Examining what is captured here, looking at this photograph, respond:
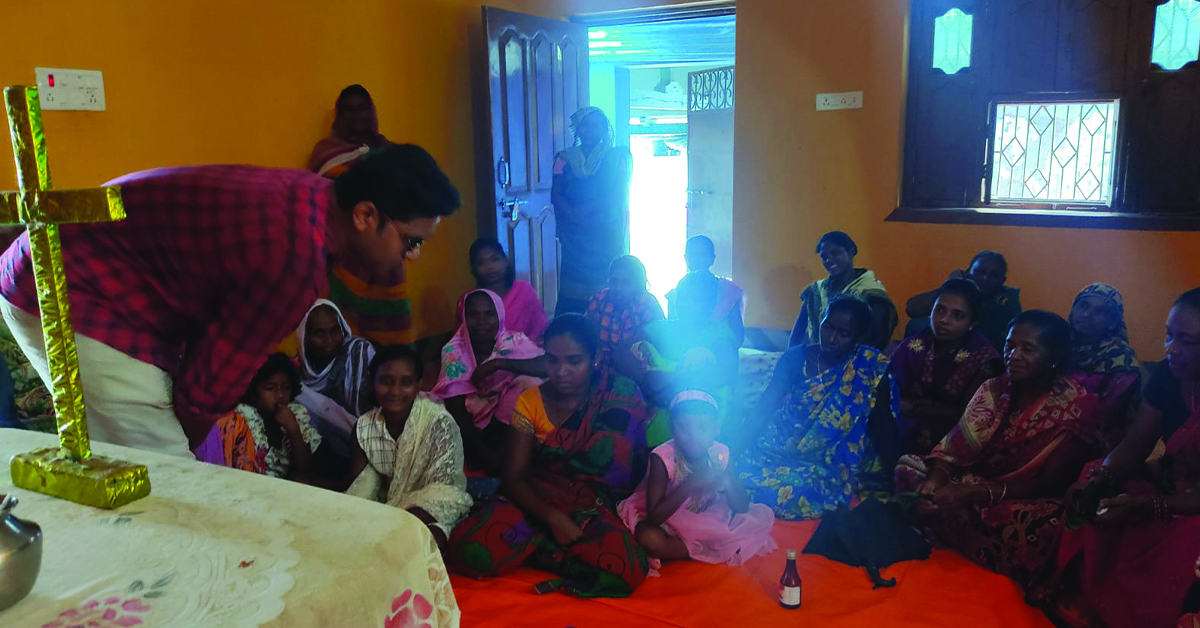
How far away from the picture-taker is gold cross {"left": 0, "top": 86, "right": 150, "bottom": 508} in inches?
38.6

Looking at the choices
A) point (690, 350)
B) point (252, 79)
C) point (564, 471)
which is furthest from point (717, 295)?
point (252, 79)

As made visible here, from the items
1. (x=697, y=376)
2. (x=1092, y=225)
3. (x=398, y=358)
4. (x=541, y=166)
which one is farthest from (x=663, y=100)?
(x=398, y=358)

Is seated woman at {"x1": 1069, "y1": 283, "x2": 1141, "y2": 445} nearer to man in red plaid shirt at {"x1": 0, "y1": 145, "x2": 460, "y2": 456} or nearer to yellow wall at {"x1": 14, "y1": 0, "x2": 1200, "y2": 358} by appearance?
yellow wall at {"x1": 14, "y1": 0, "x2": 1200, "y2": 358}

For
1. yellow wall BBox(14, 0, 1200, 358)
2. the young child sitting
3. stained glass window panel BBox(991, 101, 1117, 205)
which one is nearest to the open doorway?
yellow wall BBox(14, 0, 1200, 358)

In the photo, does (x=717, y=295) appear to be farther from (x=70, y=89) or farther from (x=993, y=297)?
(x=70, y=89)

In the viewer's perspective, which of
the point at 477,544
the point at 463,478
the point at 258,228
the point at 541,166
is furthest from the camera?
the point at 541,166

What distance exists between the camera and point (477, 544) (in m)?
2.50

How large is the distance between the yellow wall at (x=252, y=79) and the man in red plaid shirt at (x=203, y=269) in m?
1.99

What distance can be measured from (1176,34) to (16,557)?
194 inches

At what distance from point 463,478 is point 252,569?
1923mm

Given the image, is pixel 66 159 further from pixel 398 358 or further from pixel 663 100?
pixel 663 100

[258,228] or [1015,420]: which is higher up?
[258,228]

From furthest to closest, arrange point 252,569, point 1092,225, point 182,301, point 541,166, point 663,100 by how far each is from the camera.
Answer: point 663,100 → point 541,166 → point 1092,225 → point 182,301 → point 252,569

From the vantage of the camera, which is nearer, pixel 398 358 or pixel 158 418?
pixel 158 418
